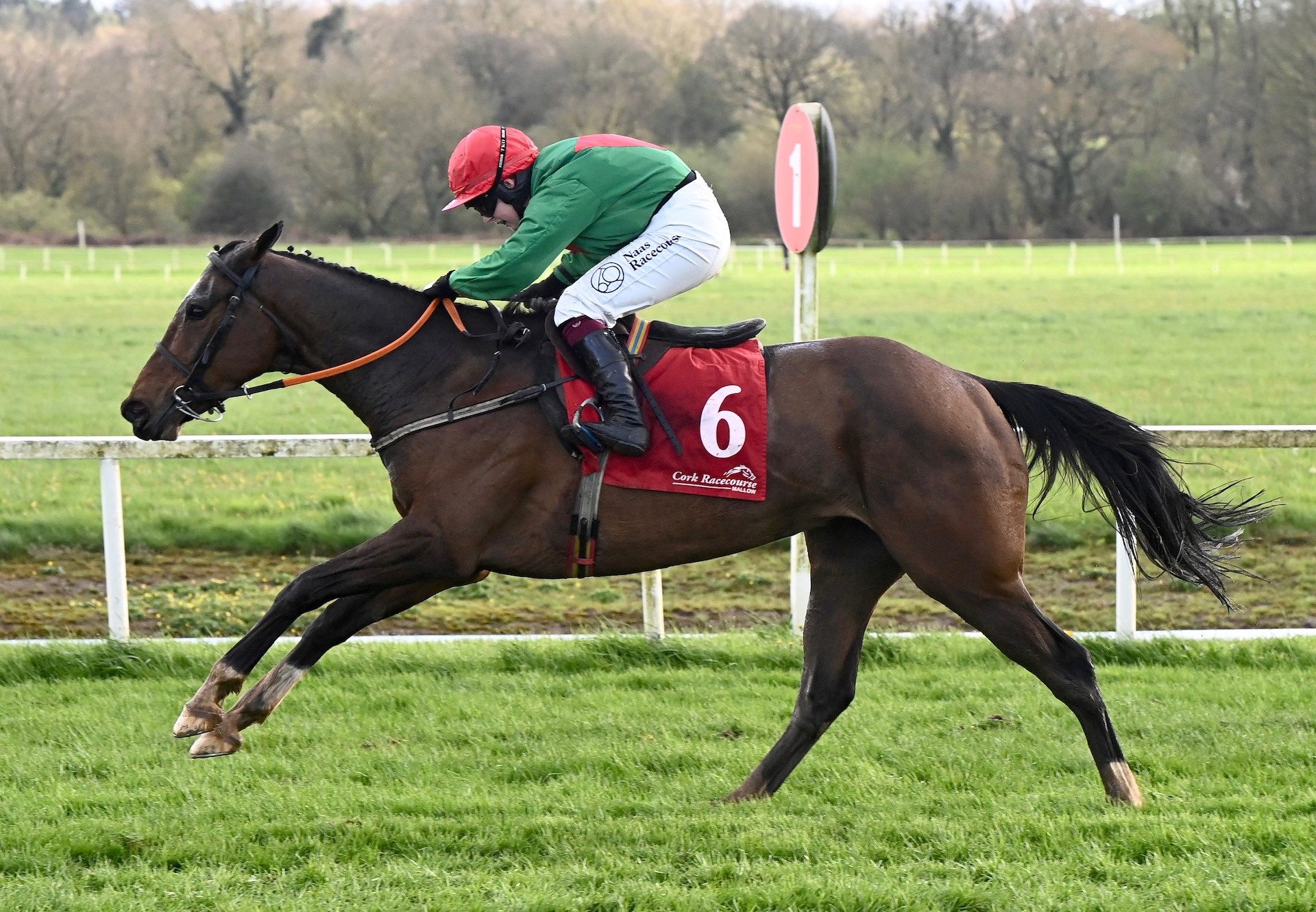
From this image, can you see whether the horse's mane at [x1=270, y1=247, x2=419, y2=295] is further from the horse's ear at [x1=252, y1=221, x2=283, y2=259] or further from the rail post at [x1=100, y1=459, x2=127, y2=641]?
the rail post at [x1=100, y1=459, x2=127, y2=641]

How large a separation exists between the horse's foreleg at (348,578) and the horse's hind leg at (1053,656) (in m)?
1.47

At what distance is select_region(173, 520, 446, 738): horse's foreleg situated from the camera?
4188mm

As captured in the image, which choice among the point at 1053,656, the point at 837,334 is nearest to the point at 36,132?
the point at 837,334

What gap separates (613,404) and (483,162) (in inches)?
34.0

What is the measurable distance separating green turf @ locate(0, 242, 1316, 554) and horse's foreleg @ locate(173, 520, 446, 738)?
53cm

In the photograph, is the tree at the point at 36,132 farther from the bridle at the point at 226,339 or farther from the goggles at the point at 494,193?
the goggles at the point at 494,193

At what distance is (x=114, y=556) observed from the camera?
6.22 meters

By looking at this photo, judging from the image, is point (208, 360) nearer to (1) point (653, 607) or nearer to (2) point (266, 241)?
(2) point (266, 241)

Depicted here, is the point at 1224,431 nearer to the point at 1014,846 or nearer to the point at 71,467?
the point at 1014,846

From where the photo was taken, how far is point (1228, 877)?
3619mm

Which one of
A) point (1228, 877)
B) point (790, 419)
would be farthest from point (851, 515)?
point (1228, 877)

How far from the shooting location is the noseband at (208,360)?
4402 millimetres

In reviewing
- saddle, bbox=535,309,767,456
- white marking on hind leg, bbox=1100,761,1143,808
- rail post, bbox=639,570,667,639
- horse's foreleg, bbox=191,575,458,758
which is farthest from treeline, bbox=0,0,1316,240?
white marking on hind leg, bbox=1100,761,1143,808

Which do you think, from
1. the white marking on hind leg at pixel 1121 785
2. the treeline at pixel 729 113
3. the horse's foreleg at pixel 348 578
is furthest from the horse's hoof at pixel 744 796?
the treeline at pixel 729 113
